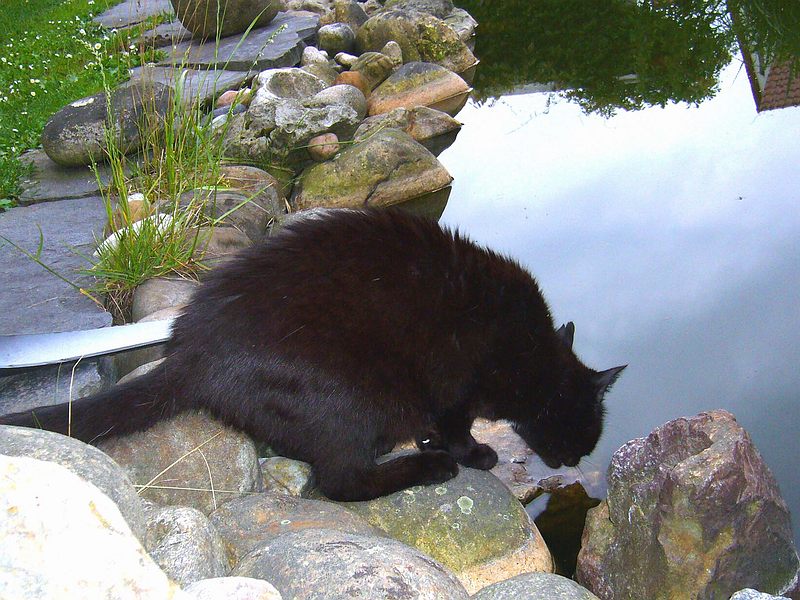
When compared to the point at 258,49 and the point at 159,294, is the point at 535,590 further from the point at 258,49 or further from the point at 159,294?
the point at 258,49

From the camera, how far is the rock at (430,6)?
8977 millimetres

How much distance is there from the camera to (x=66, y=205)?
176 inches

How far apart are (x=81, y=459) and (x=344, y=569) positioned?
0.68 m

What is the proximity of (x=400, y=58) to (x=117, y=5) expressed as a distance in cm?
430

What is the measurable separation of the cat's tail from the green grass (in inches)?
103

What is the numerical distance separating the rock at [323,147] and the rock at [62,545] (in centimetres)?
398

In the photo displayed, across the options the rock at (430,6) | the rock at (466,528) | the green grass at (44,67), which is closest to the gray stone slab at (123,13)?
the green grass at (44,67)

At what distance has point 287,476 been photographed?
2760mm

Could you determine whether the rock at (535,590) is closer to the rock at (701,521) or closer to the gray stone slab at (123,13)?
the rock at (701,521)

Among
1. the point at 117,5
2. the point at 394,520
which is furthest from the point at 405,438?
the point at 117,5

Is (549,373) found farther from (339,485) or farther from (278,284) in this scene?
(278,284)

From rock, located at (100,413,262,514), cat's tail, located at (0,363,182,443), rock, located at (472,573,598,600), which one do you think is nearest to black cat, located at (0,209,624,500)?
cat's tail, located at (0,363,182,443)

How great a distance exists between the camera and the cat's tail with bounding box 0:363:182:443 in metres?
2.33

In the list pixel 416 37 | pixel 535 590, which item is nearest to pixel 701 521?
pixel 535 590
